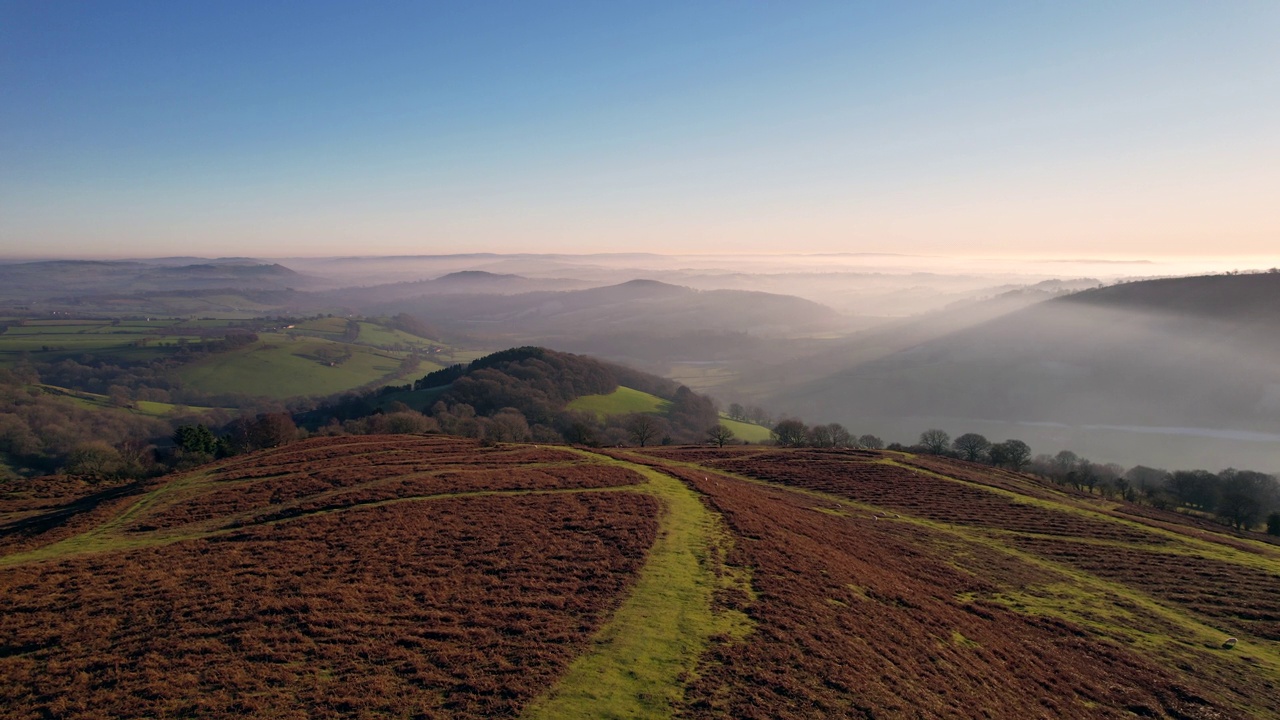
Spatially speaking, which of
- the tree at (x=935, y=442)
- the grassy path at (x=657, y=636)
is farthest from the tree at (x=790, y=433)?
the grassy path at (x=657, y=636)

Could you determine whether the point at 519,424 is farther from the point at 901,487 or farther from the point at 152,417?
the point at 152,417

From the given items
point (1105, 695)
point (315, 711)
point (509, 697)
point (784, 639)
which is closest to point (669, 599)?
point (784, 639)

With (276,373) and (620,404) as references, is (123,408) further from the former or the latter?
(620,404)

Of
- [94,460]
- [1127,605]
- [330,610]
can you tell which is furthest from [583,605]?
[94,460]

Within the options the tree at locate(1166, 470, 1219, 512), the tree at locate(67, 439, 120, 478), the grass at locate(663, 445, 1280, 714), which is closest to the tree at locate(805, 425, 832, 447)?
the tree at locate(1166, 470, 1219, 512)

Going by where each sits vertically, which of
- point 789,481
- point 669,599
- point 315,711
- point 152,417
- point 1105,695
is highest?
point 315,711

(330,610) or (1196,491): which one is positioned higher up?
(330,610)
